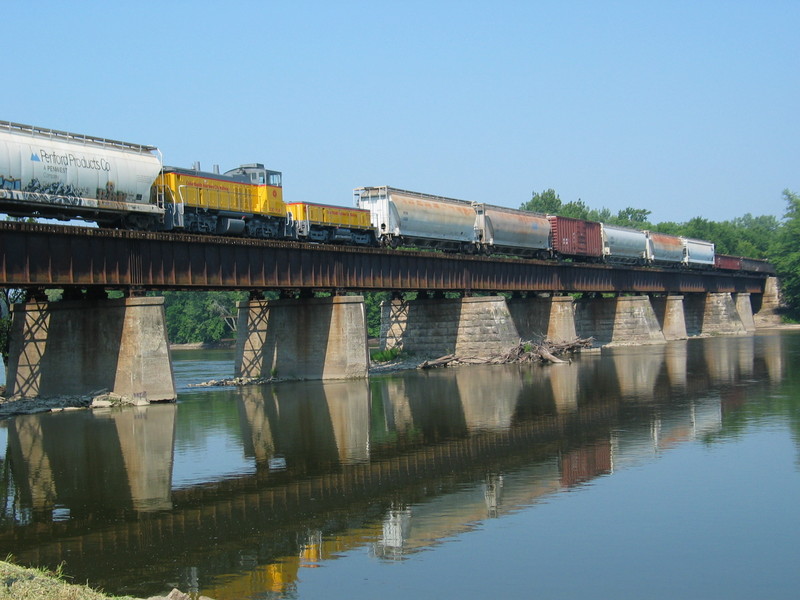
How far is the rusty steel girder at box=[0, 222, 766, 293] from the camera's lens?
29750 millimetres

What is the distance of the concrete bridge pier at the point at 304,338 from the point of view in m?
42.1

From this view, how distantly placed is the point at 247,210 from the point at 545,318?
102ft

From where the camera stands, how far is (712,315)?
301ft

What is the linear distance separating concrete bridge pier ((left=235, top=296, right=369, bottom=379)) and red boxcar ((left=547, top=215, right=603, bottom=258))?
2716 centimetres

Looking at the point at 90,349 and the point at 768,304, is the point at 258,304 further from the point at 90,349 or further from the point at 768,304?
the point at 768,304

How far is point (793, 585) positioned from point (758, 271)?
103 meters

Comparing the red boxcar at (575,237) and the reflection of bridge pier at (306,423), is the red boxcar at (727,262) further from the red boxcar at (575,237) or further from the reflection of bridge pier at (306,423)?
the reflection of bridge pier at (306,423)

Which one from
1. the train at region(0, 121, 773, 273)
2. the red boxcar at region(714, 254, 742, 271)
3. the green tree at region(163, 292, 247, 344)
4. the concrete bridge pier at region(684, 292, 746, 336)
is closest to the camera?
the train at region(0, 121, 773, 273)

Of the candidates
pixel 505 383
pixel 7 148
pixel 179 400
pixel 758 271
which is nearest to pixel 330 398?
pixel 179 400

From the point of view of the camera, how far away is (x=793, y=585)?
12.0 meters

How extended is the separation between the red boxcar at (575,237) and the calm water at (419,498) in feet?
115

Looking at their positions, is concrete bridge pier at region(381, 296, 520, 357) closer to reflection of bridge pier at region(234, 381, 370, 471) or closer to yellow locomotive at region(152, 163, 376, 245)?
yellow locomotive at region(152, 163, 376, 245)

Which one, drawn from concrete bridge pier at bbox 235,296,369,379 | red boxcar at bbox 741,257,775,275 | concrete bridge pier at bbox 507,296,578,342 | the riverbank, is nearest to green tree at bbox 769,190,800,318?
red boxcar at bbox 741,257,775,275

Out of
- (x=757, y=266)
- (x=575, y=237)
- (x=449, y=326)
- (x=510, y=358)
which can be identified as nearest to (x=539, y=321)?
(x=575, y=237)
